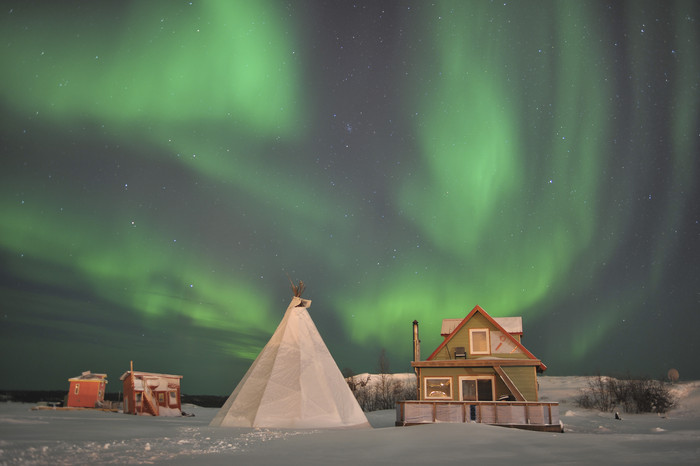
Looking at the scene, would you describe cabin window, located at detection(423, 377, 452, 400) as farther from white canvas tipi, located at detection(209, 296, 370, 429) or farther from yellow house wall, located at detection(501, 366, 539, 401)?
white canvas tipi, located at detection(209, 296, 370, 429)

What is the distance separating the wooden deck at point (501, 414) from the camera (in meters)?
18.5

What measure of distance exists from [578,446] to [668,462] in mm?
2584

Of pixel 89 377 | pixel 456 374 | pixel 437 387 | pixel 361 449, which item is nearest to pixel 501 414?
pixel 456 374

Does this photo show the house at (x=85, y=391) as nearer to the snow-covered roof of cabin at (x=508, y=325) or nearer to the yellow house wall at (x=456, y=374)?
the yellow house wall at (x=456, y=374)

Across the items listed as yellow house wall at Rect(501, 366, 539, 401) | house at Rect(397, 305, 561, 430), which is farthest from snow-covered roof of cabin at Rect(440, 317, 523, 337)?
yellow house wall at Rect(501, 366, 539, 401)

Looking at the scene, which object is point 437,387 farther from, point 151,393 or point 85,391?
point 85,391

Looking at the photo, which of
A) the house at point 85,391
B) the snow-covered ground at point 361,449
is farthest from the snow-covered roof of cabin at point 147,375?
the snow-covered ground at point 361,449

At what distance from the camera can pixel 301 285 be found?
24297 mm

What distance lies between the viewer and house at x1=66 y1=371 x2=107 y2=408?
35531mm

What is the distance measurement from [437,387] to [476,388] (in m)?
1.95

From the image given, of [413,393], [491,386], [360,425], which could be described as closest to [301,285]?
[360,425]

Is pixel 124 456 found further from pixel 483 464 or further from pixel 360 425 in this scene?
pixel 360 425

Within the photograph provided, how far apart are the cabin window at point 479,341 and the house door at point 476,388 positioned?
4.76ft

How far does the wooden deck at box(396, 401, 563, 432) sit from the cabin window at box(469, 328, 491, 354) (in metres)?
6.24
